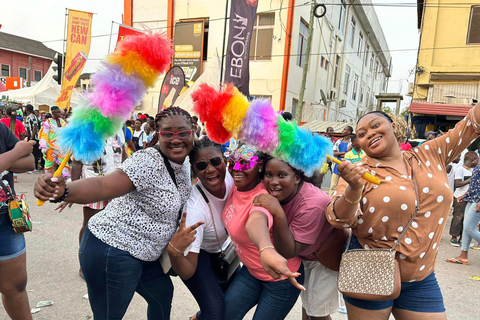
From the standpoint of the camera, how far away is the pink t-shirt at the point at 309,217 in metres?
1.86

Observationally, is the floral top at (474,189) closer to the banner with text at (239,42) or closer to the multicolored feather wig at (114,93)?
the multicolored feather wig at (114,93)

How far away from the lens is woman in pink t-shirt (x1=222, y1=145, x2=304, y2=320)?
1.96m

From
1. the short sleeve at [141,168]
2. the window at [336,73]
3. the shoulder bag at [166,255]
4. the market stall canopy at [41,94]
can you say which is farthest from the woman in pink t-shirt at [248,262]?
the window at [336,73]

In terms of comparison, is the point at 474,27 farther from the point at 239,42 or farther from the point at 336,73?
the point at 239,42

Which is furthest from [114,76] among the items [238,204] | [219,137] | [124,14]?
[124,14]

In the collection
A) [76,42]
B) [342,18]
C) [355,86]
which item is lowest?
[76,42]

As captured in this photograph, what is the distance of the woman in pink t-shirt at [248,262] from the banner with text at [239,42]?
8148 mm

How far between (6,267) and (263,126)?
1936 millimetres

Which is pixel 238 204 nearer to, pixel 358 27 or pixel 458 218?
pixel 458 218

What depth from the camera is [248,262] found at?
204cm

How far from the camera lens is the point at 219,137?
213cm

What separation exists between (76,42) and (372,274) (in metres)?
10.8

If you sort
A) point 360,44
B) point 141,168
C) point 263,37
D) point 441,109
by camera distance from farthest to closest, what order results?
1. point 360,44
2. point 263,37
3. point 441,109
4. point 141,168

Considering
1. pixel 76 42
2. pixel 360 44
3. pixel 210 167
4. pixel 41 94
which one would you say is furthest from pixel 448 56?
pixel 41 94
